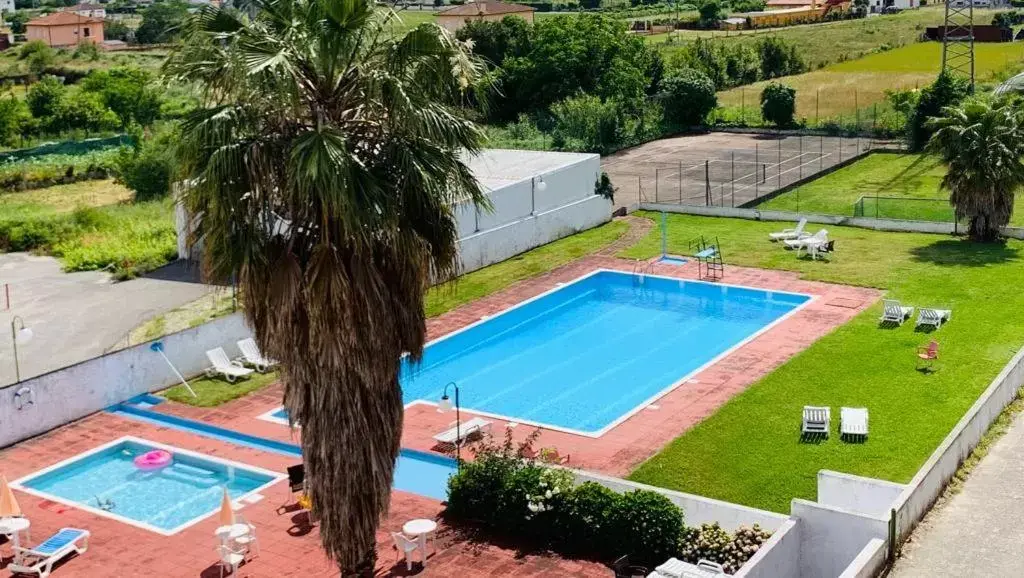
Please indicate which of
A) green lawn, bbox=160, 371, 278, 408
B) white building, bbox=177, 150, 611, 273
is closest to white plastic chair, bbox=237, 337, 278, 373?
green lawn, bbox=160, 371, 278, 408

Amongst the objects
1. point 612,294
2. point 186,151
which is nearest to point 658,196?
point 612,294

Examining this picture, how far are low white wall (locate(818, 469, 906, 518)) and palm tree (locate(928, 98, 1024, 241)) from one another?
1794 cm

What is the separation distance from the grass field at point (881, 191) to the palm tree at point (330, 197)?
81.6ft

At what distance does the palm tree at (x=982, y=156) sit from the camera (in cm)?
3192

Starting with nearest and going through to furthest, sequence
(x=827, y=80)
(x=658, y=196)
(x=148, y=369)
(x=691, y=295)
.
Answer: (x=148, y=369), (x=691, y=295), (x=658, y=196), (x=827, y=80)

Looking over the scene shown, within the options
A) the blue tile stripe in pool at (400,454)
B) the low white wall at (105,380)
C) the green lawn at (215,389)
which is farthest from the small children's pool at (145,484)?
the green lawn at (215,389)

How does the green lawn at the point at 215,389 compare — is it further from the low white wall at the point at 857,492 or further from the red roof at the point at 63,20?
the red roof at the point at 63,20

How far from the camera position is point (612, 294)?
32.5 m

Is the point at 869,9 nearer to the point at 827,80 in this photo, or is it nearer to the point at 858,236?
the point at 827,80

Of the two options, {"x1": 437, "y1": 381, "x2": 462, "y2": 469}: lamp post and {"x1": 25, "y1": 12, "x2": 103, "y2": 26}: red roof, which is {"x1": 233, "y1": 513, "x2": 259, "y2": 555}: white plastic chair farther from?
{"x1": 25, "y1": 12, "x2": 103, "y2": 26}: red roof

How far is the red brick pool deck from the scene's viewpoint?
1722cm

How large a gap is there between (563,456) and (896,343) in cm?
901

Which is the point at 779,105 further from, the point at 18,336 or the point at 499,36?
the point at 18,336

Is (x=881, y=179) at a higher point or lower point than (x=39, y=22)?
lower
